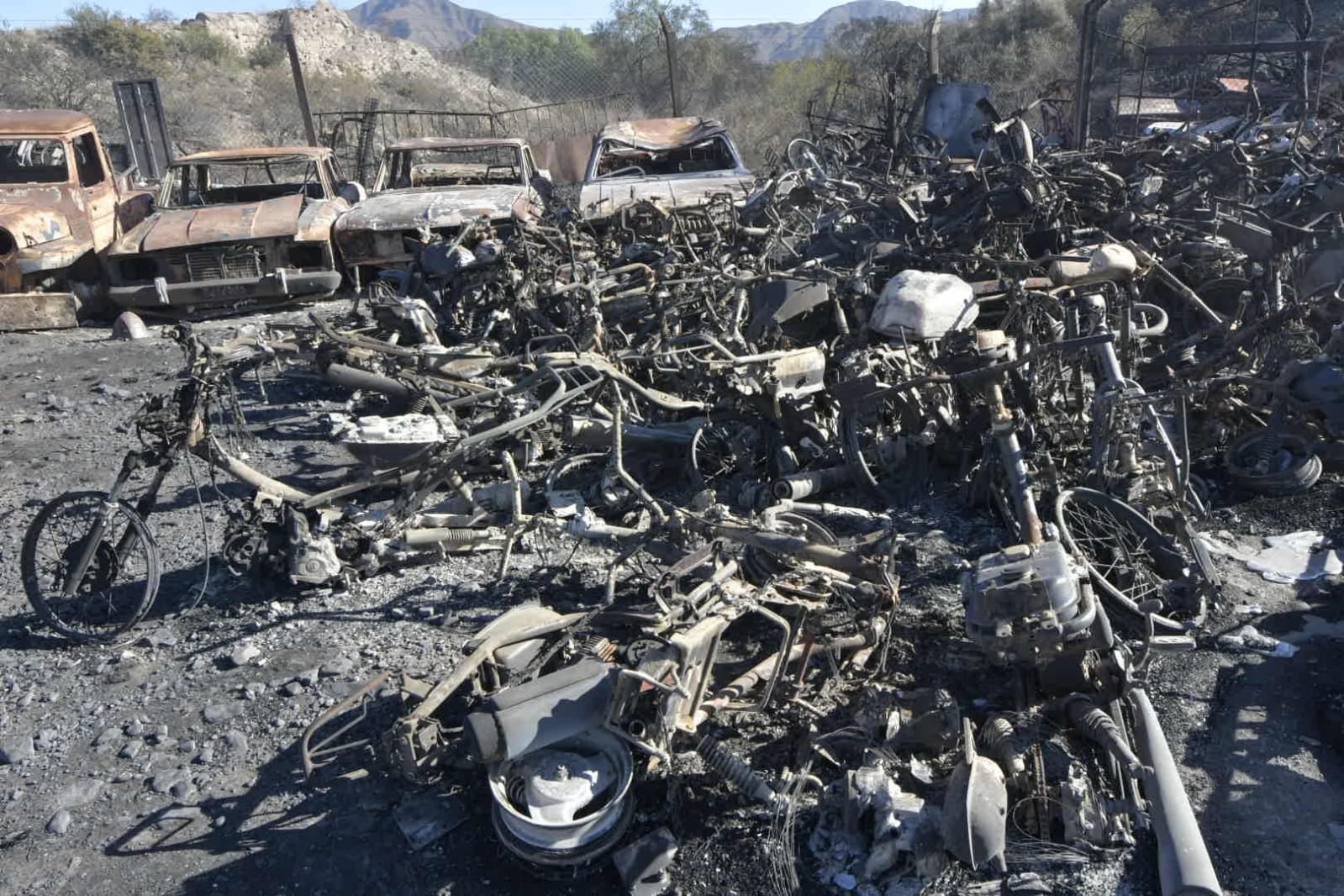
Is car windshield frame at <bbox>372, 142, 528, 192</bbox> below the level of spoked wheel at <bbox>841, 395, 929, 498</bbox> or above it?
above

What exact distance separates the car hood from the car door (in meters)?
4.96

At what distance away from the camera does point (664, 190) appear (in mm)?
9891

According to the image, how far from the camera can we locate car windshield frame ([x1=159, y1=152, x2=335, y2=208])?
10.0 metres

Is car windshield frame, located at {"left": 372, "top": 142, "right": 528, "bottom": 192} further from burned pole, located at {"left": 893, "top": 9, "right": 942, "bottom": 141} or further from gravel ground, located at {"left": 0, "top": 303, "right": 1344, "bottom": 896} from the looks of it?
gravel ground, located at {"left": 0, "top": 303, "right": 1344, "bottom": 896}

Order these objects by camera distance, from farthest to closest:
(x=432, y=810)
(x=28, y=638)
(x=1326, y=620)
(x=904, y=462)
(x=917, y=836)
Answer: (x=904, y=462) → (x=28, y=638) → (x=1326, y=620) → (x=432, y=810) → (x=917, y=836)

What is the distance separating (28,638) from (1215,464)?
617 centimetres

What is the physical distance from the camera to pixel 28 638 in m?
4.27

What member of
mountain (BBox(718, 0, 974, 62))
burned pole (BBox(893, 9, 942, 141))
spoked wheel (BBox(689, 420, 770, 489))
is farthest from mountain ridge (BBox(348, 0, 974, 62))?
spoked wheel (BBox(689, 420, 770, 489))

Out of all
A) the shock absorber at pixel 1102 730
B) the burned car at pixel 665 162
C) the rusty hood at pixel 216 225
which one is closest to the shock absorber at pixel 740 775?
the shock absorber at pixel 1102 730

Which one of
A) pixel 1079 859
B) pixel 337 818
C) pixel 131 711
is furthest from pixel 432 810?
pixel 1079 859

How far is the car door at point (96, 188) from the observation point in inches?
379

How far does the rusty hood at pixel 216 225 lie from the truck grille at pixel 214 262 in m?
0.09

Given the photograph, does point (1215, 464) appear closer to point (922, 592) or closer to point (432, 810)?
point (922, 592)

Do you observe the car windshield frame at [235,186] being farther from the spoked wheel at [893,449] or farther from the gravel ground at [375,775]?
the spoked wheel at [893,449]
